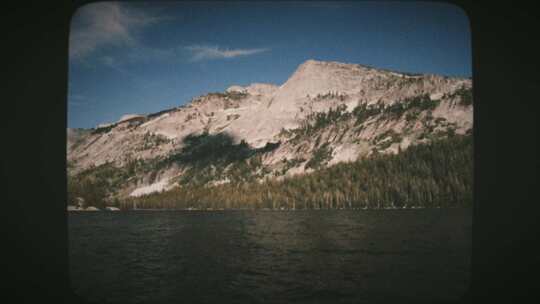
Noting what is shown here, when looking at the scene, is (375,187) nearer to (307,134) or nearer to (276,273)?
(307,134)

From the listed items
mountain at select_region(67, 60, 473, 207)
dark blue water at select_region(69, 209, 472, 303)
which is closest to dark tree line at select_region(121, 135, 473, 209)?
mountain at select_region(67, 60, 473, 207)

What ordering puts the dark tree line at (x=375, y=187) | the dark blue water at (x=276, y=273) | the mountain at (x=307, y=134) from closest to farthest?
1. the dark blue water at (x=276, y=273)
2. the dark tree line at (x=375, y=187)
3. the mountain at (x=307, y=134)

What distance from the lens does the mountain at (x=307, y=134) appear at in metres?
118

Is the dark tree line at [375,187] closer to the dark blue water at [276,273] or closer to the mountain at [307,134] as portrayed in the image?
the mountain at [307,134]

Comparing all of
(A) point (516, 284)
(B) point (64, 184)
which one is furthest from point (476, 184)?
(B) point (64, 184)

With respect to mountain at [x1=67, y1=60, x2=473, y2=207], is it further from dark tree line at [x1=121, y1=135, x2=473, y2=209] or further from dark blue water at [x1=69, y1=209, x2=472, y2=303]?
dark blue water at [x1=69, y1=209, x2=472, y2=303]

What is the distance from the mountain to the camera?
385 ft

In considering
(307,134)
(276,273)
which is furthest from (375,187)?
(276,273)

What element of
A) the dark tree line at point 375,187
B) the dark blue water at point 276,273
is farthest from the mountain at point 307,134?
the dark blue water at point 276,273

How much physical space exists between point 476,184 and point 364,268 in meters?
8.24

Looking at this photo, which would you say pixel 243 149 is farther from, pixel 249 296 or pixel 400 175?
pixel 249 296

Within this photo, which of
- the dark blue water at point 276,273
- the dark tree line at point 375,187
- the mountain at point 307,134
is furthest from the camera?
the mountain at point 307,134

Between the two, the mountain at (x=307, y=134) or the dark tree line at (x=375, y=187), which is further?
the mountain at (x=307, y=134)

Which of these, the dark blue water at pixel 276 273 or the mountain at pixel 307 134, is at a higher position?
the mountain at pixel 307 134
